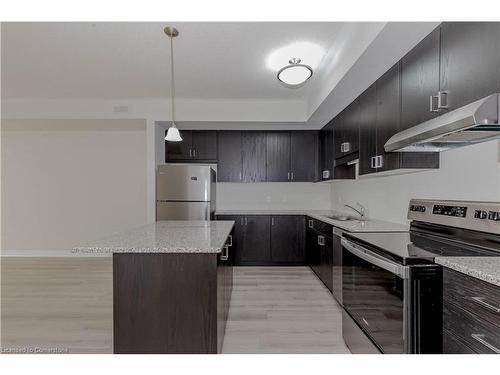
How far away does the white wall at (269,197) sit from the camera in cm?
496

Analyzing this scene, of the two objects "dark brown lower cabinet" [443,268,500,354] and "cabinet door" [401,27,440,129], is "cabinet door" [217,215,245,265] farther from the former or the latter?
"dark brown lower cabinet" [443,268,500,354]

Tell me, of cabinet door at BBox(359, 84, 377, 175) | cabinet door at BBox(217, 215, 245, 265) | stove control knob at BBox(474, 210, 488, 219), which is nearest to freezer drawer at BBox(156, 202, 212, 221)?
cabinet door at BBox(217, 215, 245, 265)

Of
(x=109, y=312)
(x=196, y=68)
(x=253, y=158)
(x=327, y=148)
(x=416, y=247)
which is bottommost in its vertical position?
(x=109, y=312)

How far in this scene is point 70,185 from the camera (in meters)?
5.12

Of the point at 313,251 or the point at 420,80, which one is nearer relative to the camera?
the point at 420,80

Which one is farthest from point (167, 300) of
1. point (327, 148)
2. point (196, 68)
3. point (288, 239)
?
point (327, 148)

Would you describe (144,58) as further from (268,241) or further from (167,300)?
(268,241)

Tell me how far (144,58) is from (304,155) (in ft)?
9.06

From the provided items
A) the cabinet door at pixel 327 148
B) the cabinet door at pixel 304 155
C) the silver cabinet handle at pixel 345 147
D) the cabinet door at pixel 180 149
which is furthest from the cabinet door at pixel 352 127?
the cabinet door at pixel 180 149

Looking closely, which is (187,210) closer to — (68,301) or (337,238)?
(68,301)

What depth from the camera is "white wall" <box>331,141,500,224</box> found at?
5.66 feet
